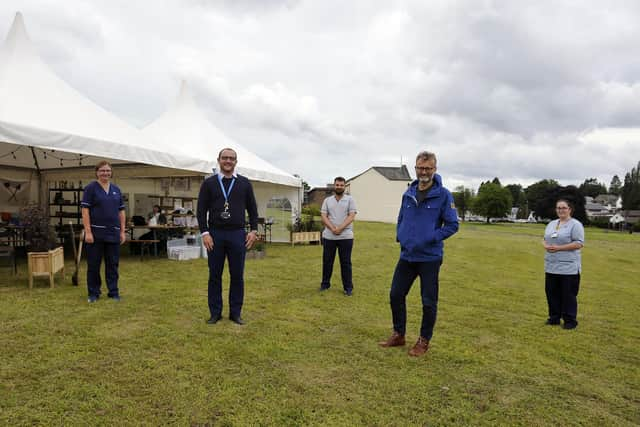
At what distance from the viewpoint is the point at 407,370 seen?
332 cm

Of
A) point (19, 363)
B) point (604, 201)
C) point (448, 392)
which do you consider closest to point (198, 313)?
point (19, 363)

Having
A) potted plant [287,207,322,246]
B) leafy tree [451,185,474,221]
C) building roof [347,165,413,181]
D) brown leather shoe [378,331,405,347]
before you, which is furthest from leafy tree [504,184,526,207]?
brown leather shoe [378,331,405,347]

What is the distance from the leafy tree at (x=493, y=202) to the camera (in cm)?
7078

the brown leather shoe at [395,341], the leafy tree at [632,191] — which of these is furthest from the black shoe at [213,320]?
the leafy tree at [632,191]

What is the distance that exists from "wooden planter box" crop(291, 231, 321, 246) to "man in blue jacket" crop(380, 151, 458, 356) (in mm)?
10452

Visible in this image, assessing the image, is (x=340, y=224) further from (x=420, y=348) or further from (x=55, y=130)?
(x=55, y=130)

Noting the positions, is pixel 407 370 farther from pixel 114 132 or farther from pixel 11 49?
pixel 11 49

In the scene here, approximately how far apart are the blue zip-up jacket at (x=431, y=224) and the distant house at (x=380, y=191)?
3963 centimetres

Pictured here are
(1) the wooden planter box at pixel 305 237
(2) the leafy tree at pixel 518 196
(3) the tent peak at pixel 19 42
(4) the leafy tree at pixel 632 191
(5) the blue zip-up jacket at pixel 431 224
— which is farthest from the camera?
(2) the leafy tree at pixel 518 196

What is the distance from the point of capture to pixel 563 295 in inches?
188

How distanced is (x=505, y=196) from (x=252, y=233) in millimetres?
75311

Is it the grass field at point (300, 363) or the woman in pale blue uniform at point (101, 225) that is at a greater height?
the woman in pale blue uniform at point (101, 225)

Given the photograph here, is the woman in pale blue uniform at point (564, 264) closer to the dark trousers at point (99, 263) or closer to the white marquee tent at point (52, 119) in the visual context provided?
the dark trousers at point (99, 263)

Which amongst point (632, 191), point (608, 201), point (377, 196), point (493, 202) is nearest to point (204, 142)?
point (377, 196)
